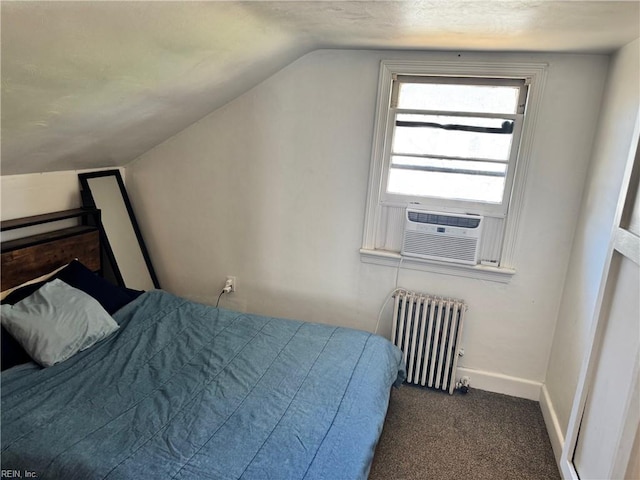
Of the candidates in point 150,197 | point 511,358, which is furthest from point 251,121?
point 511,358

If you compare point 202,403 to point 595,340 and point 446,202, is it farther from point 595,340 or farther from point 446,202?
point 446,202

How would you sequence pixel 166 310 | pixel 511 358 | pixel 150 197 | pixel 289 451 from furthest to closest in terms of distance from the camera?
pixel 150 197
pixel 511 358
pixel 166 310
pixel 289 451

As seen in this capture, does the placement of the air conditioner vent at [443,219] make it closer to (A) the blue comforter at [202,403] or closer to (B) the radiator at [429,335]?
(B) the radiator at [429,335]

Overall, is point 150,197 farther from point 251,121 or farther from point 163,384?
point 163,384

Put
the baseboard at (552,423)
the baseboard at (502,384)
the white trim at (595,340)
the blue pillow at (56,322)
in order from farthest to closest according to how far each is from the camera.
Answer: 1. the baseboard at (502,384)
2. the baseboard at (552,423)
3. the blue pillow at (56,322)
4. the white trim at (595,340)

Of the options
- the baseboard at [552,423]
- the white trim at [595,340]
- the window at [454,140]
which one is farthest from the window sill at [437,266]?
the white trim at [595,340]

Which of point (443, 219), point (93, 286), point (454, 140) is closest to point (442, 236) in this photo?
point (443, 219)

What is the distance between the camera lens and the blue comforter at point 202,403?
4.66 ft

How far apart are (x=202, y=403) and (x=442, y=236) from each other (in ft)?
5.44

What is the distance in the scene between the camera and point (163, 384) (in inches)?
72.6

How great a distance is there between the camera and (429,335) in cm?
261

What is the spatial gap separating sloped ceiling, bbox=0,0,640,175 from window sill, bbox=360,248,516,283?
1.25 metres

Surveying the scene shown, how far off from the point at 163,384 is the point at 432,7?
1943mm

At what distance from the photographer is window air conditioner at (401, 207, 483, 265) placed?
2.51 m
